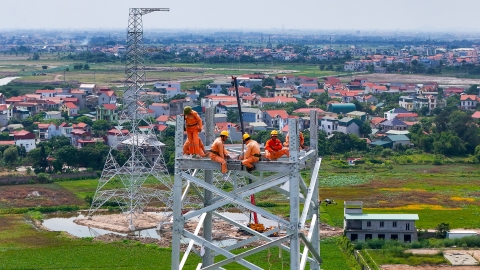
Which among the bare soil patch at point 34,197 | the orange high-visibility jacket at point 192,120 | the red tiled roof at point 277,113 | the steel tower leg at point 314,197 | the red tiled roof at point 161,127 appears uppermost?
the orange high-visibility jacket at point 192,120

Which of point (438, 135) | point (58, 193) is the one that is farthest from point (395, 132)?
point (58, 193)

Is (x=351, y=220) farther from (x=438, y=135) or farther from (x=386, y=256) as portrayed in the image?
(x=438, y=135)

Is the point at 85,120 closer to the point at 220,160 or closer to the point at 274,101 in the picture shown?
the point at 274,101

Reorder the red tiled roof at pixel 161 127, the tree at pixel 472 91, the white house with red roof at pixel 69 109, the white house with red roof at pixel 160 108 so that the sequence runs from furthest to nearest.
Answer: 1. the tree at pixel 472 91
2. the white house with red roof at pixel 69 109
3. the white house with red roof at pixel 160 108
4. the red tiled roof at pixel 161 127

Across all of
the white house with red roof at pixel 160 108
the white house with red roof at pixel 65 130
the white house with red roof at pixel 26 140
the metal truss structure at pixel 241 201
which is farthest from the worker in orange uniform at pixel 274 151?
the white house with red roof at pixel 160 108

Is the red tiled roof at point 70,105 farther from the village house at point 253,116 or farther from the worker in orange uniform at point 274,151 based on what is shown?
the worker in orange uniform at point 274,151

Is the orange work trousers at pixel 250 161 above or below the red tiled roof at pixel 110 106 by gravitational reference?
above

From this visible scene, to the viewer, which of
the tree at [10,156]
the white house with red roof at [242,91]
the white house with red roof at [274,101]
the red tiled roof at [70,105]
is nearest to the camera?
the tree at [10,156]
